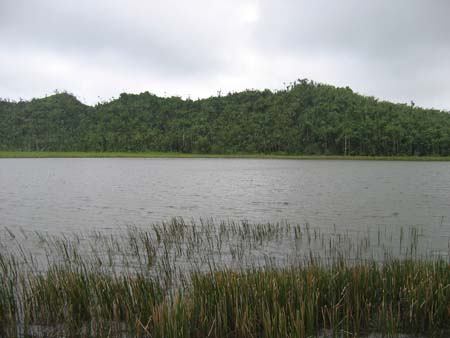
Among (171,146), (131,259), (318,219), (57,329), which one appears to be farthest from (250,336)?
(171,146)

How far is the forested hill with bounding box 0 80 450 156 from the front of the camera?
102938 mm

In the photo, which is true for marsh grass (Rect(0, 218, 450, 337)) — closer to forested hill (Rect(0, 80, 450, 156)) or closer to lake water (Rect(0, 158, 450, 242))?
lake water (Rect(0, 158, 450, 242))

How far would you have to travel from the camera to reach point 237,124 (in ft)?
460

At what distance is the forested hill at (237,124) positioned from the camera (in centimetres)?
10294

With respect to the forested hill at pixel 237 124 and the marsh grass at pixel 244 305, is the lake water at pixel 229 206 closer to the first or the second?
the marsh grass at pixel 244 305

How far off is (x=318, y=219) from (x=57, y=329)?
13752 mm

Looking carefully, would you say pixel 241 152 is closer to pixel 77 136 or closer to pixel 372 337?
pixel 77 136

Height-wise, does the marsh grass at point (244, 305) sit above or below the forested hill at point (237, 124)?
below

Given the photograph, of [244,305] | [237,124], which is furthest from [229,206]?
[237,124]

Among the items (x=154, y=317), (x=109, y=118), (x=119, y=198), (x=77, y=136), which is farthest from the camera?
(x=109, y=118)

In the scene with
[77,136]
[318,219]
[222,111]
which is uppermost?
[222,111]

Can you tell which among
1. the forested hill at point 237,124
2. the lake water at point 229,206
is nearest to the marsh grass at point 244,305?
the lake water at point 229,206

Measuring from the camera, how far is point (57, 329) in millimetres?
6055

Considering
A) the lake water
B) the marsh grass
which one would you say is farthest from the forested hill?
the marsh grass
